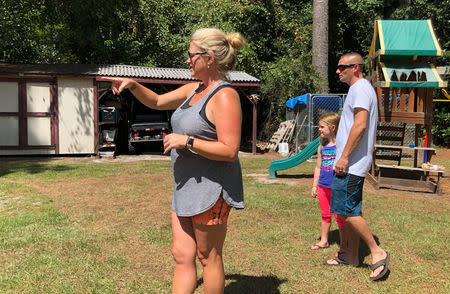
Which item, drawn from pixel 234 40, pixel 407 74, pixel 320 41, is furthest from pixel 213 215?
pixel 320 41

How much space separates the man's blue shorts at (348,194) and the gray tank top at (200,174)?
60.8 inches

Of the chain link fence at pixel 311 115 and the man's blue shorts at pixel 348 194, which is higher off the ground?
the chain link fence at pixel 311 115

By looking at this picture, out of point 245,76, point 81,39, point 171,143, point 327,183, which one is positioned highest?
point 81,39

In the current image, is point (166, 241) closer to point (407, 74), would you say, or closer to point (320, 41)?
point (407, 74)

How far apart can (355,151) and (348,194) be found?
39 cm

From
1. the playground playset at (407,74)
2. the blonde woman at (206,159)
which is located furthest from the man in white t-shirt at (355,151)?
the playground playset at (407,74)

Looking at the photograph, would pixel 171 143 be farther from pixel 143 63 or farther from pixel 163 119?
pixel 143 63

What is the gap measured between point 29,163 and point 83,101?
3303mm

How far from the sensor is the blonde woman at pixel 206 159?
89.3 inches

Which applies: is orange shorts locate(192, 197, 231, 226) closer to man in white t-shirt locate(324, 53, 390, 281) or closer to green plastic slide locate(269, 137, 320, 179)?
man in white t-shirt locate(324, 53, 390, 281)

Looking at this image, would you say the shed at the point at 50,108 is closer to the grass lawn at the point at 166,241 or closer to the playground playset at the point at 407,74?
the grass lawn at the point at 166,241

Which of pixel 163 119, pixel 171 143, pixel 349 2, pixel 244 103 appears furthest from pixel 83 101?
pixel 349 2

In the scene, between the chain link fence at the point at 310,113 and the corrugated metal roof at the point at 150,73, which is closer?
the chain link fence at the point at 310,113

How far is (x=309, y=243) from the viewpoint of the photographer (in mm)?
4809
